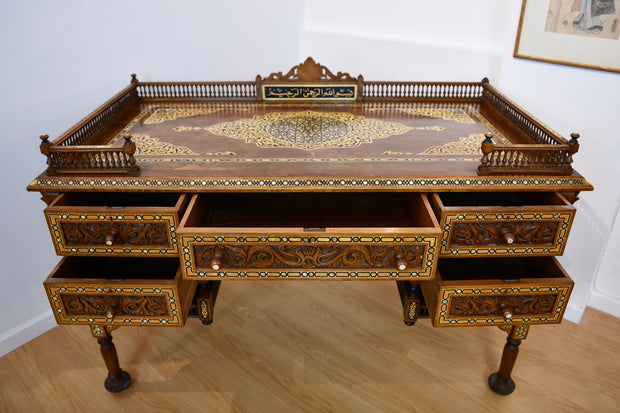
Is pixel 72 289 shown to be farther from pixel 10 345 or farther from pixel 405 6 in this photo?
pixel 405 6

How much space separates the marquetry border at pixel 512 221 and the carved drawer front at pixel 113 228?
0.81 metres

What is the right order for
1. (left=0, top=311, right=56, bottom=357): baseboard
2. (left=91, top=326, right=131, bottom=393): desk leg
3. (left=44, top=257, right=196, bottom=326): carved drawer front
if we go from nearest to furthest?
1. (left=44, top=257, right=196, bottom=326): carved drawer front
2. (left=91, top=326, right=131, bottom=393): desk leg
3. (left=0, top=311, right=56, bottom=357): baseboard

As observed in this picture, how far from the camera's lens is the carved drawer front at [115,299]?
147 centimetres

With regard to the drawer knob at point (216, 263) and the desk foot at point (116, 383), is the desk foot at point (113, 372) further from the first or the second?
the drawer knob at point (216, 263)

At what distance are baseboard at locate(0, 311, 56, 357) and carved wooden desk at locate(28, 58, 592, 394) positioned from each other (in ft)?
1.92

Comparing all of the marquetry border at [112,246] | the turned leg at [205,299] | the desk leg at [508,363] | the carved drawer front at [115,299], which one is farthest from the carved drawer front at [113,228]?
the desk leg at [508,363]

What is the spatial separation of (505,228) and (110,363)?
4.90ft

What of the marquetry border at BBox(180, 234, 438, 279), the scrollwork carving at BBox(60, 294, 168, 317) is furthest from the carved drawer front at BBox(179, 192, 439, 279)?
the scrollwork carving at BBox(60, 294, 168, 317)

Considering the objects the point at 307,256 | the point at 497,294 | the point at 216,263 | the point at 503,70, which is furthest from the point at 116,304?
the point at 503,70

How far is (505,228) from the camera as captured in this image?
141cm

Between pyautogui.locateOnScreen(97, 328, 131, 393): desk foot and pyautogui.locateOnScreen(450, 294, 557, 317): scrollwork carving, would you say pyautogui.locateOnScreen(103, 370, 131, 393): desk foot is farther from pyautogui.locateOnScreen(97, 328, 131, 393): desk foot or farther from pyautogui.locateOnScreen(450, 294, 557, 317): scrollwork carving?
pyautogui.locateOnScreen(450, 294, 557, 317): scrollwork carving

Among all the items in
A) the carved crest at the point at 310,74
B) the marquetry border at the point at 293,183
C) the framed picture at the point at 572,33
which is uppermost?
the framed picture at the point at 572,33

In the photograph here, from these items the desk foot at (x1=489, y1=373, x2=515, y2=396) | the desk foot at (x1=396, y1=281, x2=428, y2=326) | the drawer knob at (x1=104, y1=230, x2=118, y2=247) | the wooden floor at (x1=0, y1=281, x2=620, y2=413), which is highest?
the drawer knob at (x1=104, y1=230, x2=118, y2=247)

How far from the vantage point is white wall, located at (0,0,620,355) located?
6.18 feet
